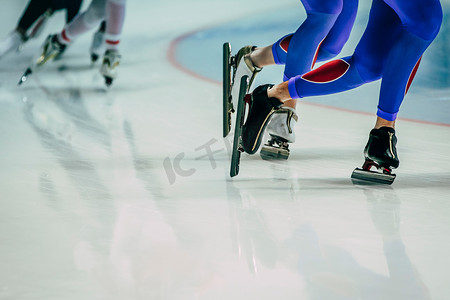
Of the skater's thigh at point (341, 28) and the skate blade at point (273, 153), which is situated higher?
the skater's thigh at point (341, 28)

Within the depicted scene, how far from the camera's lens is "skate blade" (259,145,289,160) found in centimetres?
199

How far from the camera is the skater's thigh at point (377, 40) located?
173 centimetres

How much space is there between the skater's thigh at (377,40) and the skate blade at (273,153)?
0.35 metres

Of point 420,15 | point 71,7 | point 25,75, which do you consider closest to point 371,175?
point 420,15

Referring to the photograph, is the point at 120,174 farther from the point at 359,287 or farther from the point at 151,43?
the point at 151,43

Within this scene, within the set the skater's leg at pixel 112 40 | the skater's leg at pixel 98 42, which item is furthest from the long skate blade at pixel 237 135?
the skater's leg at pixel 98 42

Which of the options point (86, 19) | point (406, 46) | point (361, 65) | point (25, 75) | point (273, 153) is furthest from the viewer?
point (86, 19)

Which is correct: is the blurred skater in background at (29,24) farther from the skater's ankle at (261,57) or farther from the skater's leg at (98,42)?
the skater's ankle at (261,57)

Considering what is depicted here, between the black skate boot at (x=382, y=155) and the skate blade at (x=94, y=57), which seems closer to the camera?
the black skate boot at (x=382, y=155)

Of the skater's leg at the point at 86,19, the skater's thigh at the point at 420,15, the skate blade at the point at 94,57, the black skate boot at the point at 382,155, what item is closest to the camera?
the skater's thigh at the point at 420,15

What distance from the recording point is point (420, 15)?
1.57m

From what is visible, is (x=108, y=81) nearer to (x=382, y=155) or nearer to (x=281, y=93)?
(x=281, y=93)

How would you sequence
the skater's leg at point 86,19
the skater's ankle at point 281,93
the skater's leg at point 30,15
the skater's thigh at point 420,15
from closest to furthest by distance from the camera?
the skater's thigh at point 420,15, the skater's ankle at point 281,93, the skater's leg at point 86,19, the skater's leg at point 30,15

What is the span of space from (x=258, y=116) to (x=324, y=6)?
0.35 m
